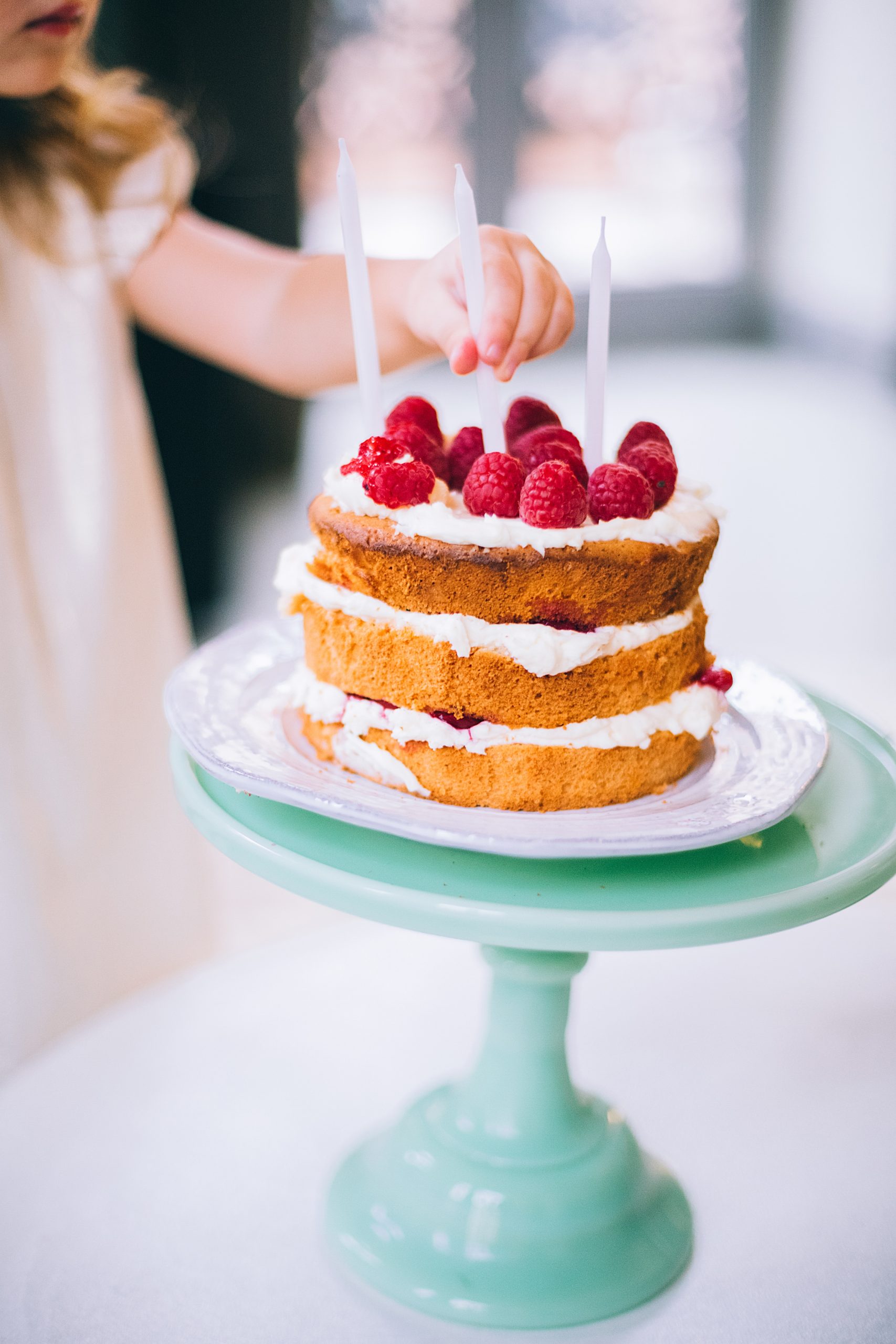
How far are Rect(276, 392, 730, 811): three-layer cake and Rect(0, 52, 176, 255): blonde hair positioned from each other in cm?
86

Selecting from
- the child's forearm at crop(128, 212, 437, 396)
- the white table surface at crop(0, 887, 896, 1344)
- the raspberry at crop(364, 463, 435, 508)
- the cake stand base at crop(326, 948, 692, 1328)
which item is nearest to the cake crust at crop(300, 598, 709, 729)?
the raspberry at crop(364, 463, 435, 508)

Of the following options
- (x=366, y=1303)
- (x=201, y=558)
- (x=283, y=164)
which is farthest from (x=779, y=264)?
(x=366, y=1303)

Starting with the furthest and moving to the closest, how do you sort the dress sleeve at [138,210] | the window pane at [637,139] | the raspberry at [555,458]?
the window pane at [637,139], the dress sleeve at [138,210], the raspberry at [555,458]

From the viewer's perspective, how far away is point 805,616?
13.0ft

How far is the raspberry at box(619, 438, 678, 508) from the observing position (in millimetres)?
1115

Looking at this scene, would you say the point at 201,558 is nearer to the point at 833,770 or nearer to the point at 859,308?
the point at 833,770

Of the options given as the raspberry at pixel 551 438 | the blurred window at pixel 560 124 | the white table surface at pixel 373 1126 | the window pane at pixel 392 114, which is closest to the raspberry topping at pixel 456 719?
the raspberry at pixel 551 438

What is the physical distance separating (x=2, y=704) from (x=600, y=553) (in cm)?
102

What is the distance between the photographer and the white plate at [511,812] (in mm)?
851

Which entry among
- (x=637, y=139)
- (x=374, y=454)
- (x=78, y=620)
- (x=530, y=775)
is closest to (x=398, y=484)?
(x=374, y=454)

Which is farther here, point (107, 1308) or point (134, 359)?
point (134, 359)

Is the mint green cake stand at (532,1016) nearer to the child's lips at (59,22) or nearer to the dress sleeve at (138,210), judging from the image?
the child's lips at (59,22)

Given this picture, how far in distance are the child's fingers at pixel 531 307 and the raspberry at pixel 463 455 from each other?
3.2 inches

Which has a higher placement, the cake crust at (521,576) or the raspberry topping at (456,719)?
the cake crust at (521,576)
